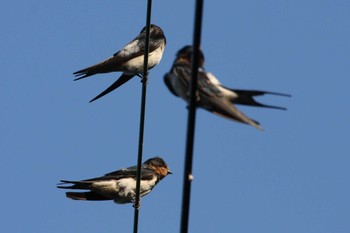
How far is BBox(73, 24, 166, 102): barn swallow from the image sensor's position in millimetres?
10324

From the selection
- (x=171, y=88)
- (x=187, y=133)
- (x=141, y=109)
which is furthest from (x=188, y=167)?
(x=141, y=109)

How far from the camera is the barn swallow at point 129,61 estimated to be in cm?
1032

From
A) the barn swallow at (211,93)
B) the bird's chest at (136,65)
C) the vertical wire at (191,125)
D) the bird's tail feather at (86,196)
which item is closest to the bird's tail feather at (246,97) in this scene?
the barn swallow at (211,93)

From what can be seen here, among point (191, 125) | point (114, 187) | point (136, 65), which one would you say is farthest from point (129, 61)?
point (191, 125)

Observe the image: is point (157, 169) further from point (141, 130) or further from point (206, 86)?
point (206, 86)

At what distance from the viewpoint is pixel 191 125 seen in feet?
14.3

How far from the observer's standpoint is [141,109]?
6.72m

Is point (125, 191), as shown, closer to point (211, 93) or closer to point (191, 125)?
point (211, 93)

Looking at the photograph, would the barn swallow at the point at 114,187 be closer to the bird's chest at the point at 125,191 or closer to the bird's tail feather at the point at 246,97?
the bird's chest at the point at 125,191

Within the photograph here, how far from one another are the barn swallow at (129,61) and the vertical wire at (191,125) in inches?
218

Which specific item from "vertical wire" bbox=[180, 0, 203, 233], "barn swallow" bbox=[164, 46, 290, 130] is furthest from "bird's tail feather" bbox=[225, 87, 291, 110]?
"vertical wire" bbox=[180, 0, 203, 233]

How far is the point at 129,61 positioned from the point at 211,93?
5.18 meters

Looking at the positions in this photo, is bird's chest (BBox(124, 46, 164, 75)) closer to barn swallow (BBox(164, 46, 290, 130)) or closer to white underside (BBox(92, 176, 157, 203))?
white underside (BBox(92, 176, 157, 203))

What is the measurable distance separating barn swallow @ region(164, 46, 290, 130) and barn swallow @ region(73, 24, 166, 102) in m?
3.82
